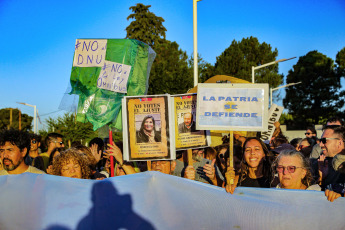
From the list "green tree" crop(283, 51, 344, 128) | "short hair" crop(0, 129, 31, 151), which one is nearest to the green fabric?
"short hair" crop(0, 129, 31, 151)

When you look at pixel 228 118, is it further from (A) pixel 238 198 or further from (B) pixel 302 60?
(B) pixel 302 60

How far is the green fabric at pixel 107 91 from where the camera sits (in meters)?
4.71

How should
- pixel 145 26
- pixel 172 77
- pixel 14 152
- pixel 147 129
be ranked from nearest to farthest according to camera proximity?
pixel 14 152 → pixel 147 129 → pixel 172 77 → pixel 145 26

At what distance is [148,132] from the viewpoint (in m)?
4.45

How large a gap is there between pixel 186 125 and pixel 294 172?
150cm

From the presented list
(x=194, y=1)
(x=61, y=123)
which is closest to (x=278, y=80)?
(x=61, y=123)

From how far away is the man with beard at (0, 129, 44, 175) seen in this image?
4.14 m

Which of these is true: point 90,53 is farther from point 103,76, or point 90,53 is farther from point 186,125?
point 186,125

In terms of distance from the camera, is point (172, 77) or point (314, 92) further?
point (314, 92)

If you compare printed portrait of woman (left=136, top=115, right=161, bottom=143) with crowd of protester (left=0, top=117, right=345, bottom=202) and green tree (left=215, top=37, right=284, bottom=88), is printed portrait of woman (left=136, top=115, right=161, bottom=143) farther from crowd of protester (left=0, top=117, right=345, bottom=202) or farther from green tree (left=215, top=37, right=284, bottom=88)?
green tree (left=215, top=37, right=284, bottom=88)

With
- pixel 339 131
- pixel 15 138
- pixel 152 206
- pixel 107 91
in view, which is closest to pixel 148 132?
pixel 107 91

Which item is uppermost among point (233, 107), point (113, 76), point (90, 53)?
point (90, 53)

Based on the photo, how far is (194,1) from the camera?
9641 mm

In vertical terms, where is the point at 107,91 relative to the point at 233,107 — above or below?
above
